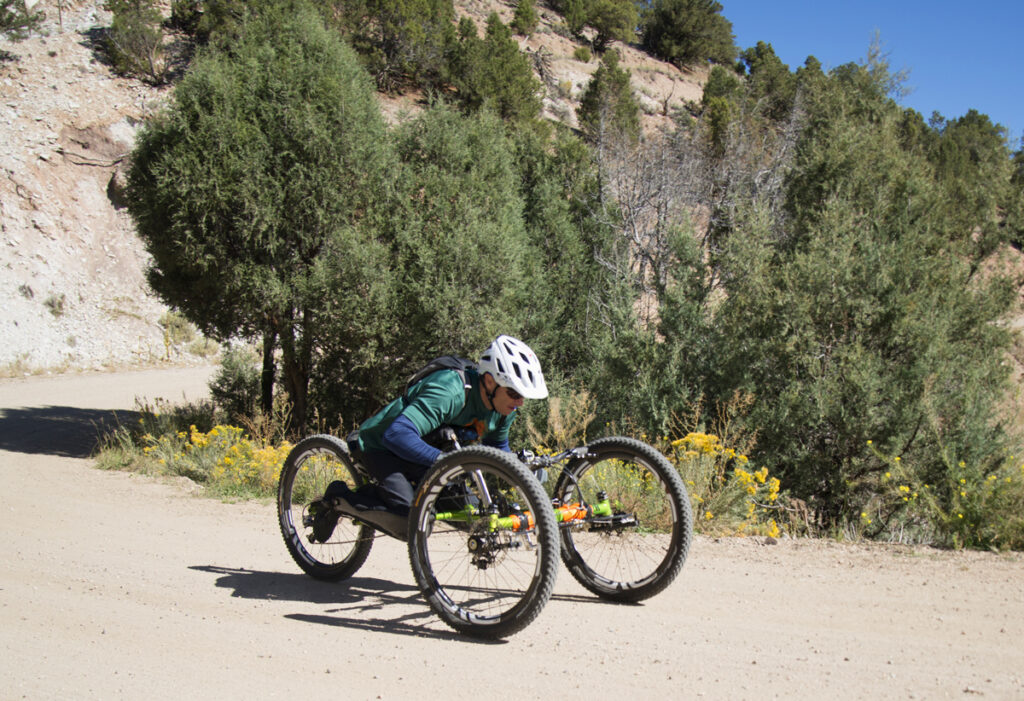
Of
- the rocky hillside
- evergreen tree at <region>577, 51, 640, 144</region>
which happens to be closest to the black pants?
evergreen tree at <region>577, 51, 640, 144</region>

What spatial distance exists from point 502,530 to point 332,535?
2000mm

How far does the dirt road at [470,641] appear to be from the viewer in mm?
3896

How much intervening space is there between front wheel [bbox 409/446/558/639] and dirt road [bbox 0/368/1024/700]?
0.17 metres

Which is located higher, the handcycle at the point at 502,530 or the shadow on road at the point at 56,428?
the handcycle at the point at 502,530

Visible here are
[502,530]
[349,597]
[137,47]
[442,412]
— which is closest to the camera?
[502,530]

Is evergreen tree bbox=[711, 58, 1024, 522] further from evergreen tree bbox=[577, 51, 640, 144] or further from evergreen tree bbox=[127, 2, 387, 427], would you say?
evergreen tree bbox=[577, 51, 640, 144]

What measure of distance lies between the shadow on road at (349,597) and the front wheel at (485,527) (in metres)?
0.18

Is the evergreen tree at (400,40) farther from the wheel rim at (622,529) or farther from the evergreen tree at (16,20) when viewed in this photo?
the wheel rim at (622,529)

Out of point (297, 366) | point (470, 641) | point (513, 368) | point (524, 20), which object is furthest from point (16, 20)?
Result: point (470, 641)

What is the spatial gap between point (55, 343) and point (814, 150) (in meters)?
23.6

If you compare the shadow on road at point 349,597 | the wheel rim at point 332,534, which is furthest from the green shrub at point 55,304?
the shadow on road at point 349,597

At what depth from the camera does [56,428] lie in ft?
50.5

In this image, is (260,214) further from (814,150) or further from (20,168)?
(20,168)

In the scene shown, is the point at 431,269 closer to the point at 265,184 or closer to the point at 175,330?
the point at 265,184
